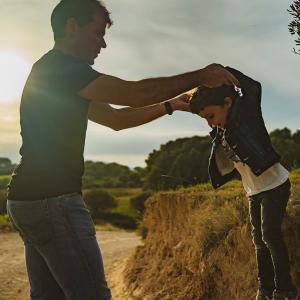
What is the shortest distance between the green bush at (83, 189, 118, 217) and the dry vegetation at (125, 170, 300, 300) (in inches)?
1061

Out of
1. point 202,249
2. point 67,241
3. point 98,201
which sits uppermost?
point 67,241

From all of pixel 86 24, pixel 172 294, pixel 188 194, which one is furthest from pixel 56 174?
pixel 188 194

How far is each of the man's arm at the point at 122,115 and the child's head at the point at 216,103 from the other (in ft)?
2.11

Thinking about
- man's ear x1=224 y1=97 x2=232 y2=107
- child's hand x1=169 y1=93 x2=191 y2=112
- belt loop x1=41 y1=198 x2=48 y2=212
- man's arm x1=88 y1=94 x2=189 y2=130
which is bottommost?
belt loop x1=41 y1=198 x2=48 y2=212

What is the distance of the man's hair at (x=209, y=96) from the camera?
475cm

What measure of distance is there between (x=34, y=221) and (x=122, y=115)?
44.4 inches

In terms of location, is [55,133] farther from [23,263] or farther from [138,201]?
[138,201]

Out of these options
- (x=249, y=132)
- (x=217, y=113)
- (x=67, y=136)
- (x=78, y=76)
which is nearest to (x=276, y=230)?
(x=249, y=132)

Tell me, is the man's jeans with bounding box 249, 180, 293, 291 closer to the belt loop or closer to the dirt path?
the belt loop

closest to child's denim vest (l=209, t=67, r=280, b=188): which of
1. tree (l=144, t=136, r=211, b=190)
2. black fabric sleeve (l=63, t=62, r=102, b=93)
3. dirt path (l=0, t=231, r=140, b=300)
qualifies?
black fabric sleeve (l=63, t=62, r=102, b=93)

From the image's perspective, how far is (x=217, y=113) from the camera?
195 inches

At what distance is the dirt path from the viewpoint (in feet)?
37.0

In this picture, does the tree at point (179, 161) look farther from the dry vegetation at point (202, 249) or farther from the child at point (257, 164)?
the child at point (257, 164)

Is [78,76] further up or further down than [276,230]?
further up
